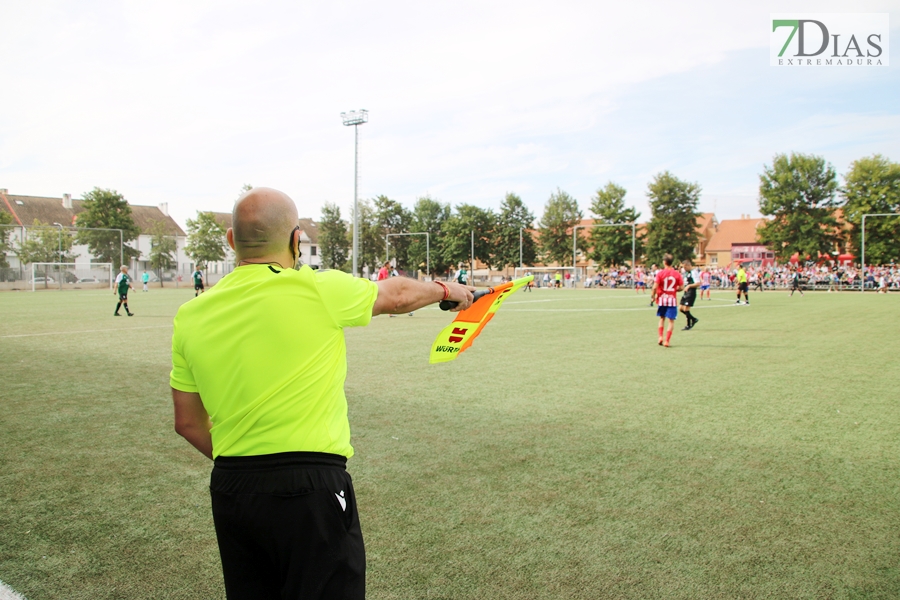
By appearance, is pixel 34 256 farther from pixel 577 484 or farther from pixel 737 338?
pixel 577 484

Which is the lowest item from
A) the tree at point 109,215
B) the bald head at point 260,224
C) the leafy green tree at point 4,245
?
the bald head at point 260,224

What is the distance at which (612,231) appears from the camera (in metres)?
81.5

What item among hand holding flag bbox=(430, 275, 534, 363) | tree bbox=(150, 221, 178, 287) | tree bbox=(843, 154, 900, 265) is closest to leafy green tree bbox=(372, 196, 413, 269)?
tree bbox=(150, 221, 178, 287)

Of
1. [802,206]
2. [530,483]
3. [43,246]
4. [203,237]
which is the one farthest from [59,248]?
[802,206]

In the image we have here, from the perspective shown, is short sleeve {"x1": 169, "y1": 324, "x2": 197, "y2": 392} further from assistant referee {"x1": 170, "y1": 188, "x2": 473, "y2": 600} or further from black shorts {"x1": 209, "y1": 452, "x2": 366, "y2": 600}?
black shorts {"x1": 209, "y1": 452, "x2": 366, "y2": 600}

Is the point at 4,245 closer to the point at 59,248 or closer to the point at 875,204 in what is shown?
the point at 59,248

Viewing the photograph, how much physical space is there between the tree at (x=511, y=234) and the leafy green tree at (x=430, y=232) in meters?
8.26

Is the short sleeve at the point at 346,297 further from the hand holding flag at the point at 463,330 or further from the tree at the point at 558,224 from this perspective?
the tree at the point at 558,224

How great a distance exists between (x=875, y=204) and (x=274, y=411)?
82148 millimetres

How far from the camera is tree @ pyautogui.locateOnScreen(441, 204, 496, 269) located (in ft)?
305

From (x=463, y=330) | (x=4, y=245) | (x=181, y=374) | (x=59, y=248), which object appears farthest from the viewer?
(x=59, y=248)

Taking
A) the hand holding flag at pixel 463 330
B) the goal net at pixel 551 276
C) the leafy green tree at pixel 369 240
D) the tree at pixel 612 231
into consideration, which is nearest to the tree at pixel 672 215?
the tree at pixel 612 231

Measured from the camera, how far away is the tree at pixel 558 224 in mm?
92000

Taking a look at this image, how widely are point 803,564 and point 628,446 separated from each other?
98.9 inches
